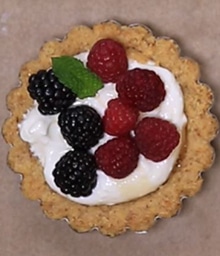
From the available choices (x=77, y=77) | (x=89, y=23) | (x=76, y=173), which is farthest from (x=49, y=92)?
(x=89, y=23)

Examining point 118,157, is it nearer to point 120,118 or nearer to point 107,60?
point 120,118

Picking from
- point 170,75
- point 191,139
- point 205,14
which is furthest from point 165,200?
point 205,14

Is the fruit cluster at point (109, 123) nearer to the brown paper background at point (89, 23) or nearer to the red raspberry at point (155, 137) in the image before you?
the red raspberry at point (155, 137)

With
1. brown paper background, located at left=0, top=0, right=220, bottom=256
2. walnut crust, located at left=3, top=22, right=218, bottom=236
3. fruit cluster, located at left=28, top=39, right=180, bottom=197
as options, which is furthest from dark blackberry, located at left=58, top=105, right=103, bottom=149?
brown paper background, located at left=0, top=0, right=220, bottom=256

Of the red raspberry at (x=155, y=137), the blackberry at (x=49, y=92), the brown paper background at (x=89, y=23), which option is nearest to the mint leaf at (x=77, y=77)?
the blackberry at (x=49, y=92)

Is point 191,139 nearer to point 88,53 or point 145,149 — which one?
point 145,149

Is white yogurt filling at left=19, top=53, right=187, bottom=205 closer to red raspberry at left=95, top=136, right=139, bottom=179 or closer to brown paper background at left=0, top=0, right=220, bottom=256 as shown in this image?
red raspberry at left=95, top=136, right=139, bottom=179

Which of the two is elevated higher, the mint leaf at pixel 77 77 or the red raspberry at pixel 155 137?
the mint leaf at pixel 77 77
